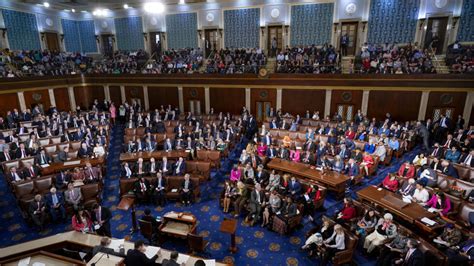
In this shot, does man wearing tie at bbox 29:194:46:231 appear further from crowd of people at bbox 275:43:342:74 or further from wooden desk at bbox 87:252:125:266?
crowd of people at bbox 275:43:342:74

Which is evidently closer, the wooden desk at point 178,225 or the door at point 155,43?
the wooden desk at point 178,225

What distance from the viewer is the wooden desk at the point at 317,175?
28.8ft

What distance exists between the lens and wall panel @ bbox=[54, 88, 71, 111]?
19.5 metres

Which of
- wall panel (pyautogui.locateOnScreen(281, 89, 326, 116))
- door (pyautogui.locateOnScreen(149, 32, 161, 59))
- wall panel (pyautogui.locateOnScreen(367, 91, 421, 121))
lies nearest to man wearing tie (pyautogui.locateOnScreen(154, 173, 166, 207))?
wall panel (pyautogui.locateOnScreen(281, 89, 326, 116))

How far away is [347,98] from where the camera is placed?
16.3 metres

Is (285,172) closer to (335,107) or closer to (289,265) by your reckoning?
(289,265)

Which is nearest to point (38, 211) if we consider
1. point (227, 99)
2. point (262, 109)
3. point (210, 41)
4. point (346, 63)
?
point (227, 99)

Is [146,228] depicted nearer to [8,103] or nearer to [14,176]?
[14,176]

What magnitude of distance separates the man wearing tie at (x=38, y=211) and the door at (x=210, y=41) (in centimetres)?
1648

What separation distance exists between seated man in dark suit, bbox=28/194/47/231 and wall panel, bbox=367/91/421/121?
50.4 feet

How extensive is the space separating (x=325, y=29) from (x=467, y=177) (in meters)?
13.0

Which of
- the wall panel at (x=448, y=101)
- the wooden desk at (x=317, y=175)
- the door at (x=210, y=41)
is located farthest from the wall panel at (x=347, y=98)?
the door at (x=210, y=41)

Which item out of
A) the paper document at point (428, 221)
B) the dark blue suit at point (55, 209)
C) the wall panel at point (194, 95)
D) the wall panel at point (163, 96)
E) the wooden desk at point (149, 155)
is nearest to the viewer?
the paper document at point (428, 221)

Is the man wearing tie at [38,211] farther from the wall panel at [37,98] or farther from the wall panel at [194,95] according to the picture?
the wall panel at [37,98]
